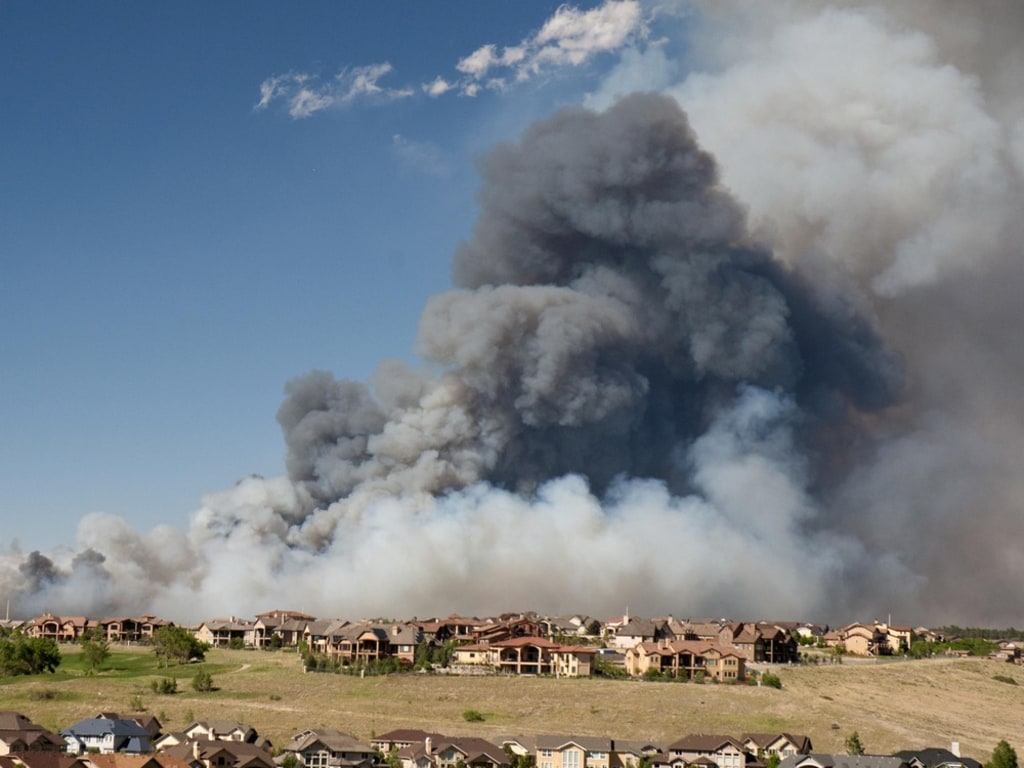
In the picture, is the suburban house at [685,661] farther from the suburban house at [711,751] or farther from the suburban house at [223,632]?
the suburban house at [223,632]

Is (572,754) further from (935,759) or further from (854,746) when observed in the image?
(935,759)

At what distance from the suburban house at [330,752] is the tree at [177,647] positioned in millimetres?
29965

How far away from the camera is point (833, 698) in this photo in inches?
3086

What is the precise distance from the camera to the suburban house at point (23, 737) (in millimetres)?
61281

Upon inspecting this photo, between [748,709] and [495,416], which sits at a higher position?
[495,416]

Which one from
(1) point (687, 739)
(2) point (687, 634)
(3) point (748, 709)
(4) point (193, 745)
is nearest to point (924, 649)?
(2) point (687, 634)

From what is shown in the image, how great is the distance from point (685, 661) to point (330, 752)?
1212 inches

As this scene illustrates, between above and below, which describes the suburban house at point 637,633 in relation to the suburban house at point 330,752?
above

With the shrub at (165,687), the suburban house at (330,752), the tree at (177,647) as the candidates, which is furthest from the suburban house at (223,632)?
the suburban house at (330,752)

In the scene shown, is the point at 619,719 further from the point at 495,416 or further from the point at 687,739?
the point at 495,416

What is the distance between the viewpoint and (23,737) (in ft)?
204

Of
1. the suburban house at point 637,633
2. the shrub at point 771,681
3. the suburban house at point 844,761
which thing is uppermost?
the suburban house at point 637,633

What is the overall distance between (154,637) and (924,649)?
54570 millimetres

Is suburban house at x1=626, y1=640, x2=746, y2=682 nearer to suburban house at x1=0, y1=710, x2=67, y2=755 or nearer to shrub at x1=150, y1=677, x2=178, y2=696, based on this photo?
shrub at x1=150, y1=677, x2=178, y2=696
